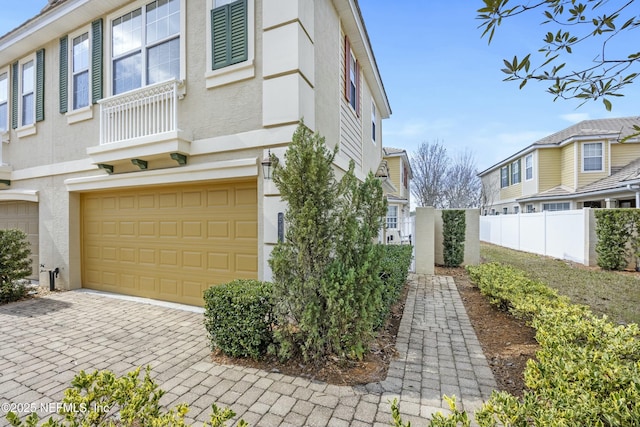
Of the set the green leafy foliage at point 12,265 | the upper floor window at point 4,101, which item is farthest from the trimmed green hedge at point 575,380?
the upper floor window at point 4,101

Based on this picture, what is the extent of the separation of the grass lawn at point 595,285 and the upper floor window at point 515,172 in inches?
541

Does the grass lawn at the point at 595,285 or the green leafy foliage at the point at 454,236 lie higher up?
the green leafy foliage at the point at 454,236

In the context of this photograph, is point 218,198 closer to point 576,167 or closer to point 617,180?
point 617,180

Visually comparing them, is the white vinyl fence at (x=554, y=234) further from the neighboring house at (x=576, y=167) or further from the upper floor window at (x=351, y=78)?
the upper floor window at (x=351, y=78)

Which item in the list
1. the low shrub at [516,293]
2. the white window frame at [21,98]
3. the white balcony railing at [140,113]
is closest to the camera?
the low shrub at [516,293]

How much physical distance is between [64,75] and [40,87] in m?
1.10

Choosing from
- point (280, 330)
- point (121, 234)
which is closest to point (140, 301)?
point (121, 234)

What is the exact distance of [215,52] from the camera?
17.3ft

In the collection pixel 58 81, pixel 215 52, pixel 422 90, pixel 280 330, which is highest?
pixel 422 90

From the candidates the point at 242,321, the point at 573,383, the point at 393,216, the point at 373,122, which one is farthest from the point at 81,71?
the point at 393,216

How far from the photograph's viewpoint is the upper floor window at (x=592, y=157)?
56.8 ft

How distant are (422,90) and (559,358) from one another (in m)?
10.2

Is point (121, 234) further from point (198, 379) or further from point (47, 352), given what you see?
point (198, 379)

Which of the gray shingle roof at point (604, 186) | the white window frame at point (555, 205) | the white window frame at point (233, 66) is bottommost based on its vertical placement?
the white window frame at point (555, 205)
